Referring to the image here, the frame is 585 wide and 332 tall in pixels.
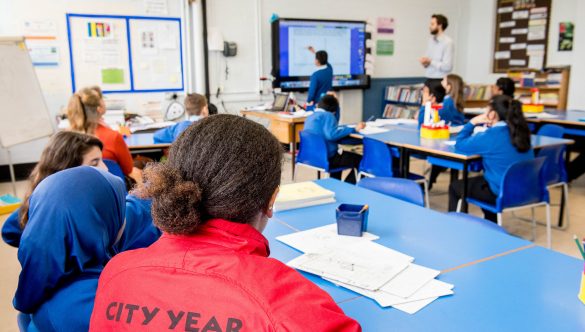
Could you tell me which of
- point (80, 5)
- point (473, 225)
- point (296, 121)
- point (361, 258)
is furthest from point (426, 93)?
point (80, 5)

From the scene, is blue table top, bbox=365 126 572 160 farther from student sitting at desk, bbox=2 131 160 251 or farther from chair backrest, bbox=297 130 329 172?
student sitting at desk, bbox=2 131 160 251

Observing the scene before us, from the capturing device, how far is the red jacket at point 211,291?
0.78 meters

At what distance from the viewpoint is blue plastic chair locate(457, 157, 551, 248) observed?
10.2 ft

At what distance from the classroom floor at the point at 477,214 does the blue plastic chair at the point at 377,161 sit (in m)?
0.70

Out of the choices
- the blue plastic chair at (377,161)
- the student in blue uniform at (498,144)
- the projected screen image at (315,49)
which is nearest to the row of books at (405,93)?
the projected screen image at (315,49)

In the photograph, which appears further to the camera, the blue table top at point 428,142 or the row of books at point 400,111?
the row of books at point 400,111

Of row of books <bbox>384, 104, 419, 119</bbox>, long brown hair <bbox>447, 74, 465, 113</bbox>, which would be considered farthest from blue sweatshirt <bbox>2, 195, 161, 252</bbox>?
row of books <bbox>384, 104, 419, 119</bbox>

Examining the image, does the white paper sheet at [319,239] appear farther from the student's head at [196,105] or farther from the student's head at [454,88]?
the student's head at [454,88]

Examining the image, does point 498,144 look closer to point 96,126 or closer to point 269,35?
point 96,126

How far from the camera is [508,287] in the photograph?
143 centimetres

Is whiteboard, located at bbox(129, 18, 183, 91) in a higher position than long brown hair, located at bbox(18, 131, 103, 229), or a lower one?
higher

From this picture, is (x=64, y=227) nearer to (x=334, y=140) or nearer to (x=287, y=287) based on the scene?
(x=287, y=287)

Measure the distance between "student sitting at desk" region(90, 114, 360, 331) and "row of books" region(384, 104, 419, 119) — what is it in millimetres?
6985

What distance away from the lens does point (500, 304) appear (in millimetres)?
1333
